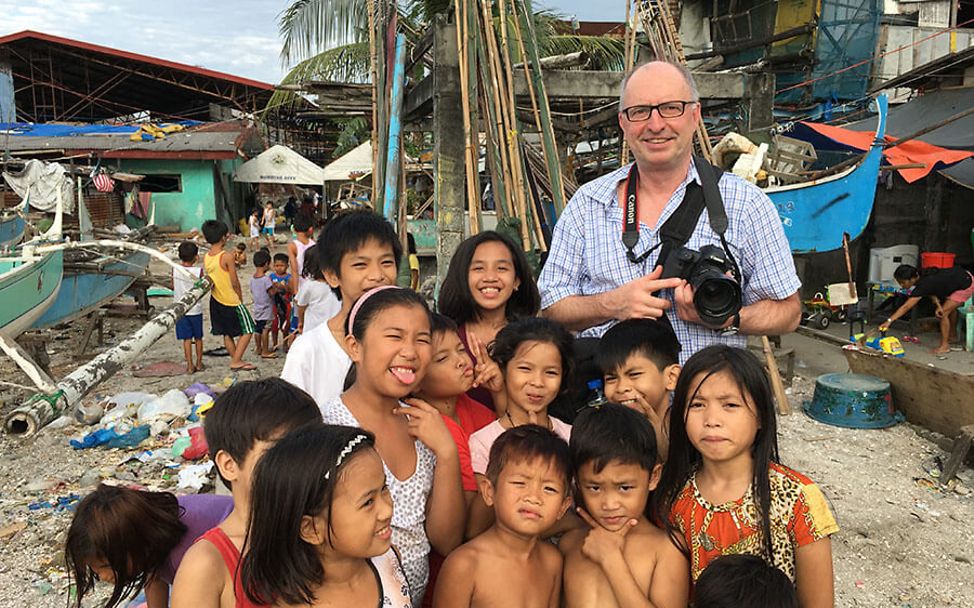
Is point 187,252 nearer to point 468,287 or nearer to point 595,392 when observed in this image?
point 468,287

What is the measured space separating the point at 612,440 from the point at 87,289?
7.77 m

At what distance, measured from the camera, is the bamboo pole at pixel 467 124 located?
442cm

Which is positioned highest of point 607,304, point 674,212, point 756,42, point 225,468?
point 756,42

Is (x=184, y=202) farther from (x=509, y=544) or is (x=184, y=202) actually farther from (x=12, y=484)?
(x=509, y=544)

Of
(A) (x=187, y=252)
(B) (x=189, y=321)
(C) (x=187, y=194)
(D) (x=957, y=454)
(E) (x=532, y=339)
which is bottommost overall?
(D) (x=957, y=454)

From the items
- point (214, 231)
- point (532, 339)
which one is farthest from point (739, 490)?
point (214, 231)

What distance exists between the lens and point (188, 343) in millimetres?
6512

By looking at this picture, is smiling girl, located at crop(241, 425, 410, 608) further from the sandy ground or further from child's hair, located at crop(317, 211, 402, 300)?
the sandy ground

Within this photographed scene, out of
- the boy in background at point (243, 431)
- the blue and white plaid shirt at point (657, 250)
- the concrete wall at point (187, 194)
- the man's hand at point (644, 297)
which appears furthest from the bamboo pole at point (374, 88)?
the concrete wall at point (187, 194)

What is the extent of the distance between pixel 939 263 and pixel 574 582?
864 cm

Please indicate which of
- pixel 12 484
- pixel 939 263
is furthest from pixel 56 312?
pixel 939 263

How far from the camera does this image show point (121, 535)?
5.98 ft

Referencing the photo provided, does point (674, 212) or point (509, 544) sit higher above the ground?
point (674, 212)

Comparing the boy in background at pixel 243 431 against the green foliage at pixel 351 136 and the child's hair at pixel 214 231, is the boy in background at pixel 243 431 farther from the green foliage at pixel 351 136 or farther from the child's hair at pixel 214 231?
the green foliage at pixel 351 136
